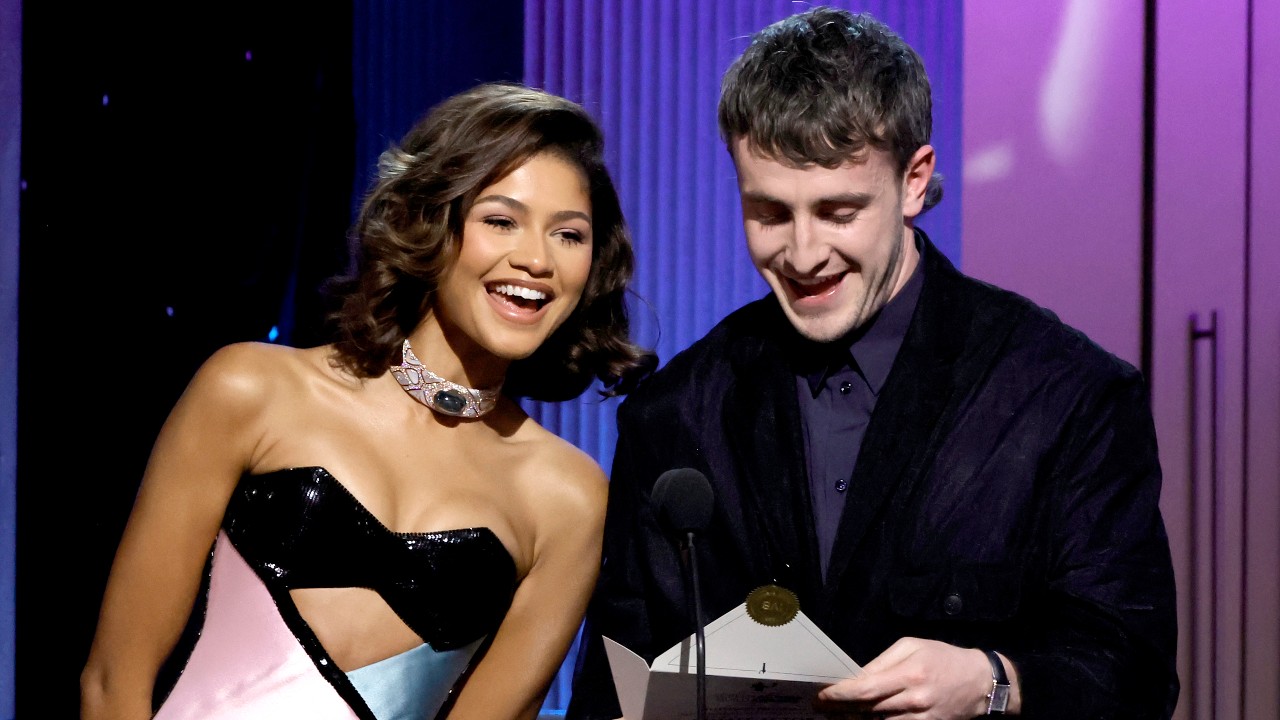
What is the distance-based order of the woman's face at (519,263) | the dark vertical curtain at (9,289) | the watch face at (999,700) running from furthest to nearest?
the dark vertical curtain at (9,289)
the woman's face at (519,263)
the watch face at (999,700)

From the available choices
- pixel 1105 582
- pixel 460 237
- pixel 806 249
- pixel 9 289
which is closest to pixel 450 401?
pixel 460 237

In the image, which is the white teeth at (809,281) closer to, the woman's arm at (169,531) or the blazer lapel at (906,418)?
the blazer lapel at (906,418)

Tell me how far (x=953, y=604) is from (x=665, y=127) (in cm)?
216

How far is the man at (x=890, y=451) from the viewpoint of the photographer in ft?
5.56

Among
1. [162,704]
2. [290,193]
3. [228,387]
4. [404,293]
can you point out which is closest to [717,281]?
[290,193]

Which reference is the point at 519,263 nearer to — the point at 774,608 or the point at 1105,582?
the point at 774,608

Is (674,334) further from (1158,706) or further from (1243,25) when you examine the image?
(1158,706)

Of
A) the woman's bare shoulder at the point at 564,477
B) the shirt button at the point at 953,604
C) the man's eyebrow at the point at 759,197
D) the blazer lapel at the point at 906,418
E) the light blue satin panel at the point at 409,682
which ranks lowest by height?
the light blue satin panel at the point at 409,682

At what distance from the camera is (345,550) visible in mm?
2035

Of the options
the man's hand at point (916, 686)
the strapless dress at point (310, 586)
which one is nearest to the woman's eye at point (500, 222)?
the strapless dress at point (310, 586)

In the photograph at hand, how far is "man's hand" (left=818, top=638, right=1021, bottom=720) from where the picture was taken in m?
1.50

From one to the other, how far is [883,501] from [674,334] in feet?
6.09

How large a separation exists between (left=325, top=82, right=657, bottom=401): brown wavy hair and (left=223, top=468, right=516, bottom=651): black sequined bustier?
0.26 meters

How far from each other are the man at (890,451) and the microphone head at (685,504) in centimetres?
37
